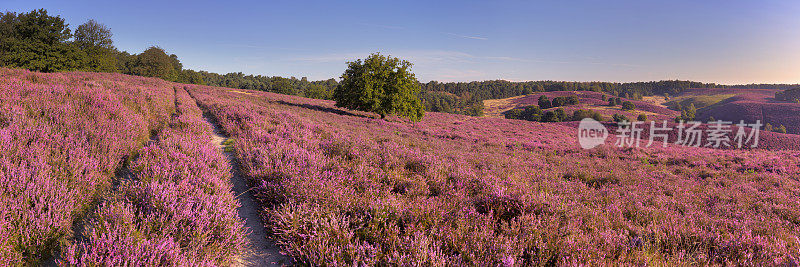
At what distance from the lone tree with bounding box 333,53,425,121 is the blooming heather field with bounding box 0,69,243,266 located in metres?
21.3

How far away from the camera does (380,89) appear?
87.1 feet

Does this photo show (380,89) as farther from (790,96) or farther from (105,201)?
(790,96)

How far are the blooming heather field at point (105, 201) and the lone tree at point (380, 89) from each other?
21.3 m

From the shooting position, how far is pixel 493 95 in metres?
149

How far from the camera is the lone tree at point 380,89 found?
85.5 ft

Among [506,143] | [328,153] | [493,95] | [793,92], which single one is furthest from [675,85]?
[328,153]

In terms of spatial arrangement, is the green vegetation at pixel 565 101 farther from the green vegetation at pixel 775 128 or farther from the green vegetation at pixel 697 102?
the green vegetation at pixel 775 128

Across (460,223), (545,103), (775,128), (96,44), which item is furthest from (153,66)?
(775,128)

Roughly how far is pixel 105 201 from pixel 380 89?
80.3ft

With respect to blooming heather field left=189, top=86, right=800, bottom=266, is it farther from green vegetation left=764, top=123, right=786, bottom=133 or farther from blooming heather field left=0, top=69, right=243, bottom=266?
green vegetation left=764, top=123, right=786, bottom=133

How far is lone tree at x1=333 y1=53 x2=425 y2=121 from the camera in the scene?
26047 millimetres

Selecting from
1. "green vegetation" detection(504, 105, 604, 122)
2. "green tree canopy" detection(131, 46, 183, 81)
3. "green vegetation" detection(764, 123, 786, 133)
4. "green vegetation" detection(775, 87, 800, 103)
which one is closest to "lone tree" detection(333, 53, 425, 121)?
"green vegetation" detection(504, 105, 604, 122)

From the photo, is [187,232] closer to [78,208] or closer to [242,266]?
[242,266]

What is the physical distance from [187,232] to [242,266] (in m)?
0.56
